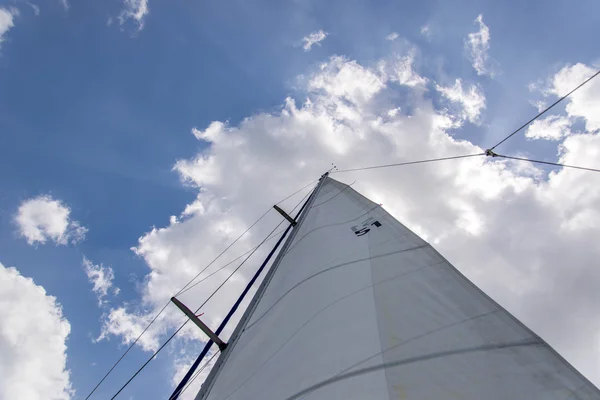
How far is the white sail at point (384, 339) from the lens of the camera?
2.72 metres

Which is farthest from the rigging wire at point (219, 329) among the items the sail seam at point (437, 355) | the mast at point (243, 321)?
the sail seam at point (437, 355)

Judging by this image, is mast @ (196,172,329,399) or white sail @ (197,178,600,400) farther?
mast @ (196,172,329,399)

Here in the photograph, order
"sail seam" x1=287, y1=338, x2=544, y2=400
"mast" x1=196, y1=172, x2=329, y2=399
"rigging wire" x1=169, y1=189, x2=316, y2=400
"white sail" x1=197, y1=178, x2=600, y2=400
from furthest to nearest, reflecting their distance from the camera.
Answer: "rigging wire" x1=169, y1=189, x2=316, y2=400 < "mast" x1=196, y1=172, x2=329, y2=399 < "sail seam" x1=287, y1=338, x2=544, y2=400 < "white sail" x1=197, y1=178, x2=600, y2=400

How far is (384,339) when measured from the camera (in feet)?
10.9

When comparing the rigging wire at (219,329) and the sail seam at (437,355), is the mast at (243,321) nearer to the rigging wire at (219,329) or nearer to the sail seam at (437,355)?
the rigging wire at (219,329)

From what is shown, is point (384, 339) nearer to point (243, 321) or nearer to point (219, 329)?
point (243, 321)

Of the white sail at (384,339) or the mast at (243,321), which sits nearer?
the white sail at (384,339)

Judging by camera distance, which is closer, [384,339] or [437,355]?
[437,355]

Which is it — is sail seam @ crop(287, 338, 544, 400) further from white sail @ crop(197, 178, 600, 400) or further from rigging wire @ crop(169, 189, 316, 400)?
rigging wire @ crop(169, 189, 316, 400)

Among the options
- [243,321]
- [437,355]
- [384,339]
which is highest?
[243,321]

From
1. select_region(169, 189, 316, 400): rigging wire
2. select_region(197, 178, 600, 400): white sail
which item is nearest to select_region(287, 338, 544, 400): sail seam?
select_region(197, 178, 600, 400): white sail

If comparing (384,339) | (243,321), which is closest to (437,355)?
(384,339)

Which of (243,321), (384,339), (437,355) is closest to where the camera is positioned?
(437,355)

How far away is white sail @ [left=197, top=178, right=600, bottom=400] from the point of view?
2725 millimetres
